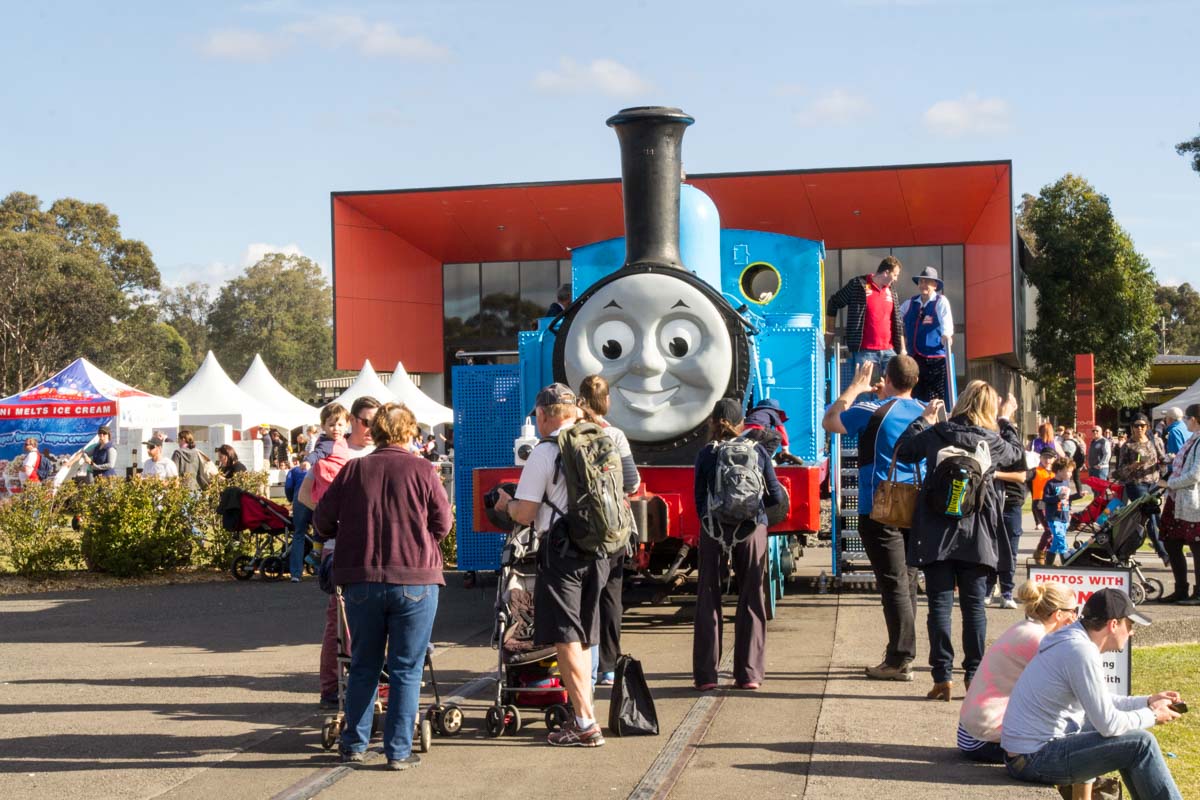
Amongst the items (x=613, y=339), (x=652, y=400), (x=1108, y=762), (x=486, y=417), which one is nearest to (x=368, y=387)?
(x=486, y=417)

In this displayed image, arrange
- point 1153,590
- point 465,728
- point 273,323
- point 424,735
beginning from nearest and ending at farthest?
point 424,735
point 465,728
point 1153,590
point 273,323

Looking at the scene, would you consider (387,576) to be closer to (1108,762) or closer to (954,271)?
(1108,762)

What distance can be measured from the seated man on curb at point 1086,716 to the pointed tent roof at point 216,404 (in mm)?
27495

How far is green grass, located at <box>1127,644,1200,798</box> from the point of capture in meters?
6.00

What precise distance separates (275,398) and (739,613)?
93.4 feet

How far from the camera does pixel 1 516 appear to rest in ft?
49.1

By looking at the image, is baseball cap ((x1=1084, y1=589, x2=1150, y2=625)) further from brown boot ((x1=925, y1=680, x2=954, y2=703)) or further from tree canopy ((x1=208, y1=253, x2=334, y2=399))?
tree canopy ((x1=208, y1=253, x2=334, y2=399))

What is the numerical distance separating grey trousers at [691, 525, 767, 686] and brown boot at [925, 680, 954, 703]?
3.20 ft

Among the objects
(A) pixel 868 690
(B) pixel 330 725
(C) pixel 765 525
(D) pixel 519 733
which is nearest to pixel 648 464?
(C) pixel 765 525

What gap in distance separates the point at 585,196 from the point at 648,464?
83.5ft

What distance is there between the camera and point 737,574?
799cm

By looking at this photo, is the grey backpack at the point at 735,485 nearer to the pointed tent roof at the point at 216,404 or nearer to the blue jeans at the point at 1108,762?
the blue jeans at the point at 1108,762

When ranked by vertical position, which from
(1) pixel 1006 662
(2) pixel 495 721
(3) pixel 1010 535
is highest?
(3) pixel 1010 535

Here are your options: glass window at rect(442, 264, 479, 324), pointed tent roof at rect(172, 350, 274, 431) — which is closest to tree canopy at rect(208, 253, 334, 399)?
glass window at rect(442, 264, 479, 324)
